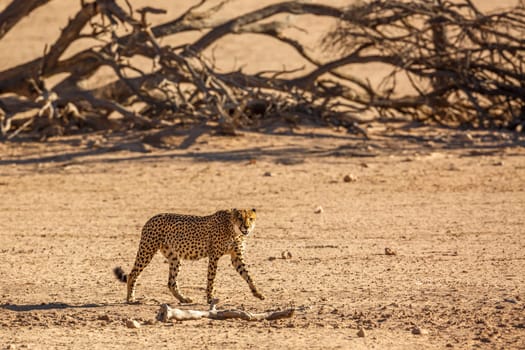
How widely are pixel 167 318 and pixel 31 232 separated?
4.41 metres

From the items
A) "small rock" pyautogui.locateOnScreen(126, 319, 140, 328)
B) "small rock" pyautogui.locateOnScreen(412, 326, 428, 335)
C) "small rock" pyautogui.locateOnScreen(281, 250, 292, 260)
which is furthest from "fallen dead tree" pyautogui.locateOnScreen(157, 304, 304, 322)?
"small rock" pyautogui.locateOnScreen(281, 250, 292, 260)

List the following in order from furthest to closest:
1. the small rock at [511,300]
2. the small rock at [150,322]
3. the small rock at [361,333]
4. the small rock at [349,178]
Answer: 1. the small rock at [349,178]
2. the small rock at [511,300]
3. the small rock at [150,322]
4. the small rock at [361,333]

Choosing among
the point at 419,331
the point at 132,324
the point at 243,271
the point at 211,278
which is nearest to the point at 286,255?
the point at 243,271

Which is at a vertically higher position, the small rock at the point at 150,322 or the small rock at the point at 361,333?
the small rock at the point at 361,333

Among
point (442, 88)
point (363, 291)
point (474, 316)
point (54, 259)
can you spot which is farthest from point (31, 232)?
point (442, 88)

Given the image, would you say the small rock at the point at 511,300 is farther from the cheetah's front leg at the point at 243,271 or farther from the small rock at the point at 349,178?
the small rock at the point at 349,178

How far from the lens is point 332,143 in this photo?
1578 centimetres

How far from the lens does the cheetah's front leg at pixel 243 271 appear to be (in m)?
7.62

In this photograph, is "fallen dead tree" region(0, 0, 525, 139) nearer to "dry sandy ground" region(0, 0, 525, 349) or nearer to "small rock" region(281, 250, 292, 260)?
"dry sandy ground" region(0, 0, 525, 349)

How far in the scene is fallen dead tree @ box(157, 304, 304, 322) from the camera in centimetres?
700

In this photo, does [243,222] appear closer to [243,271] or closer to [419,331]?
[243,271]

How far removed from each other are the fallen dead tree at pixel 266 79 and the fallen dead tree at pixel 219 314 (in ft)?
28.5

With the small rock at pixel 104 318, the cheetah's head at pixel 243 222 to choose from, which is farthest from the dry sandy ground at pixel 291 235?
the cheetah's head at pixel 243 222

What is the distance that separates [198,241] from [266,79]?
972 cm
